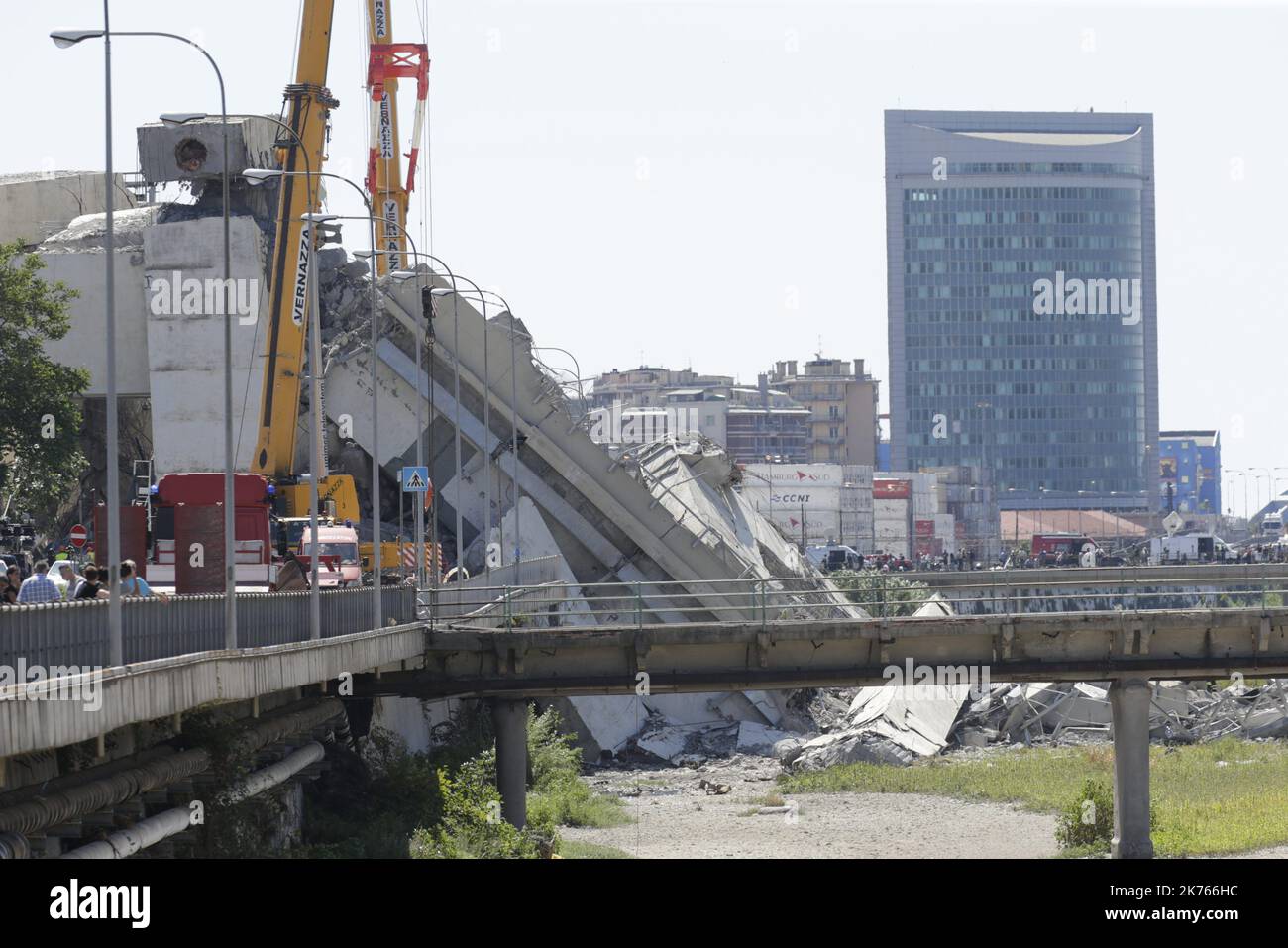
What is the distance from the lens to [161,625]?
22172 mm

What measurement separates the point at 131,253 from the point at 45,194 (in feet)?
50.9

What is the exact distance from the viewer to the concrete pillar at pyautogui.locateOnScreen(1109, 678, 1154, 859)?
119ft

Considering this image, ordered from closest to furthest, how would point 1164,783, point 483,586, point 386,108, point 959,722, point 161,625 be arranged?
1. point 161,625
2. point 483,586
3. point 1164,783
4. point 959,722
5. point 386,108

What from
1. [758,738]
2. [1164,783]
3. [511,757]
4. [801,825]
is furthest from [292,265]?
[1164,783]

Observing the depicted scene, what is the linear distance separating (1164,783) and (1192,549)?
60299 millimetres

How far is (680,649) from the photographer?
37188 mm

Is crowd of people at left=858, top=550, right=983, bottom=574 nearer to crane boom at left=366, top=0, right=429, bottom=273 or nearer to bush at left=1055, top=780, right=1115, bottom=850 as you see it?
crane boom at left=366, top=0, right=429, bottom=273

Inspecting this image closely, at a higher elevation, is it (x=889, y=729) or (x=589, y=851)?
(x=589, y=851)

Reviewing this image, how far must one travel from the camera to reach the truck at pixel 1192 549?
4008 inches

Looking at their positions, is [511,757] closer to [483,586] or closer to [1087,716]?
[483,586]

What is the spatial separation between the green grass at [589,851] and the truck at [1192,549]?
6772 cm

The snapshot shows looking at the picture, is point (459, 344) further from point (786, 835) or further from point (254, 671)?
point (254, 671)
